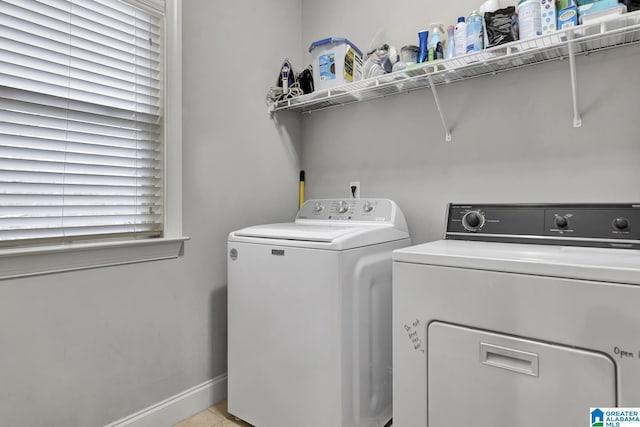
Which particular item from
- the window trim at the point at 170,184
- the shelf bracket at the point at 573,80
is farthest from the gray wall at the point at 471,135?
the window trim at the point at 170,184

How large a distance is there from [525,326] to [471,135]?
1013 millimetres

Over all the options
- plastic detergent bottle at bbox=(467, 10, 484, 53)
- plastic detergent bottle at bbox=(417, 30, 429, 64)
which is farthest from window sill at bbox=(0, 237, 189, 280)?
plastic detergent bottle at bbox=(467, 10, 484, 53)

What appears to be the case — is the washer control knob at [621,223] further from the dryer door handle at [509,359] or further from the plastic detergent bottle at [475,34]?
the plastic detergent bottle at [475,34]

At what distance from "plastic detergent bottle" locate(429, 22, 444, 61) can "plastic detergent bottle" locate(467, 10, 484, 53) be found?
0.50 ft

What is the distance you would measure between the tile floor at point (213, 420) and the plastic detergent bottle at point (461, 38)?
6.34ft

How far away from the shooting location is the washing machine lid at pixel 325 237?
4.42 feet

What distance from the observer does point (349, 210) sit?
185 centimetres

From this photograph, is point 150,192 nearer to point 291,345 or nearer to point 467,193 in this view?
point 291,345

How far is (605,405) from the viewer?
890mm

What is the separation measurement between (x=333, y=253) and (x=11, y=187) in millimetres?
1140

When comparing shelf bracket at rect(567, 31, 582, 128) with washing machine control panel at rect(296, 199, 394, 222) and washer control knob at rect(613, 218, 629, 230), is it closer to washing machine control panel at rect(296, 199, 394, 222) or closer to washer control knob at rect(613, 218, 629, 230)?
washer control knob at rect(613, 218, 629, 230)

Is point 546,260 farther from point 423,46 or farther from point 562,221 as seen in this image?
point 423,46

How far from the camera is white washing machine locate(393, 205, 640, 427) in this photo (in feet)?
2.91

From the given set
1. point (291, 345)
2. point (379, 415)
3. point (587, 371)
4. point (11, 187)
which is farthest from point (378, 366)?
point (11, 187)
